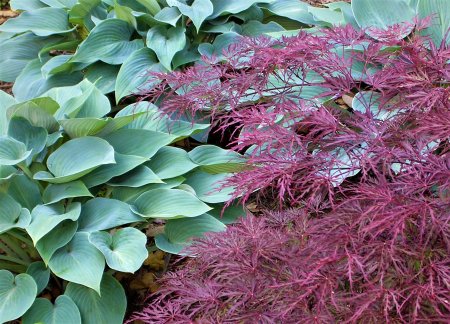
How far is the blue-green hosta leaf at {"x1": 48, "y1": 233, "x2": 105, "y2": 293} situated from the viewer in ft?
7.64

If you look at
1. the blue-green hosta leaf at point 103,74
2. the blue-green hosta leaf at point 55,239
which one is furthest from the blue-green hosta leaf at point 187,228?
the blue-green hosta leaf at point 103,74

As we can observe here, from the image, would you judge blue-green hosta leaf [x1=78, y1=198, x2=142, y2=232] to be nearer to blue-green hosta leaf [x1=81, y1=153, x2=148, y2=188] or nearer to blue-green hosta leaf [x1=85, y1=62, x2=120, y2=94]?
blue-green hosta leaf [x1=81, y1=153, x2=148, y2=188]

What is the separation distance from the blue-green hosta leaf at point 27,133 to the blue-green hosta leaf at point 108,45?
879 mm

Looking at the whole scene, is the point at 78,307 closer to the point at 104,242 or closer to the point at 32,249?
the point at 104,242

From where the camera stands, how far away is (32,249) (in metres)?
2.75

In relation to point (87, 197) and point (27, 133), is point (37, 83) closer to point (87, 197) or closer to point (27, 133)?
point (27, 133)

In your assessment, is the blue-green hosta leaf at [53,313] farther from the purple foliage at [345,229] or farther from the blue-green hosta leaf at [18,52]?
the blue-green hosta leaf at [18,52]

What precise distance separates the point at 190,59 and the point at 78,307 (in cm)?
154

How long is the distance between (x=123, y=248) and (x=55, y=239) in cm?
27

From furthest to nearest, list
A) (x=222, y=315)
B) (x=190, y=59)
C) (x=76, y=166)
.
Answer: (x=190, y=59)
(x=76, y=166)
(x=222, y=315)

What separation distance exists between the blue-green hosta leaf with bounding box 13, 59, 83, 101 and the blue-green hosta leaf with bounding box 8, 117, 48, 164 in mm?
867

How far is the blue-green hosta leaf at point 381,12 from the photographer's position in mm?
3203

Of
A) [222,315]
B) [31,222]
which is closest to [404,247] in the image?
[222,315]

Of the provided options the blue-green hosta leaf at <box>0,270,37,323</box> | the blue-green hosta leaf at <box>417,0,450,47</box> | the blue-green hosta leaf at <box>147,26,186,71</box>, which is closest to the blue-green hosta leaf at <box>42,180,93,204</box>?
the blue-green hosta leaf at <box>0,270,37,323</box>
